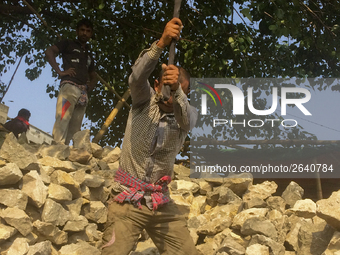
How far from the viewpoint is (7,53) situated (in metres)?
9.23

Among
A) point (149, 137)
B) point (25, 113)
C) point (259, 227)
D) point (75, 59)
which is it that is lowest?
point (259, 227)

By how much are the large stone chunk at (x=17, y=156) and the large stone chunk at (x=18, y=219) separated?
0.50 metres

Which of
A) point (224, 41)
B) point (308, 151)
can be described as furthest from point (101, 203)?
point (308, 151)

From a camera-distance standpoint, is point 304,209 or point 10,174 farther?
point 304,209

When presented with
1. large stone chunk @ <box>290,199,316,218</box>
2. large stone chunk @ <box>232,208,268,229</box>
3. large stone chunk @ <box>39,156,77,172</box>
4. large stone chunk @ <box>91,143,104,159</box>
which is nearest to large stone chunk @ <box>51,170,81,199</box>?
large stone chunk @ <box>39,156,77,172</box>

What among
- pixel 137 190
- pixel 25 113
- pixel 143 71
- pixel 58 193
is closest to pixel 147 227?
pixel 137 190

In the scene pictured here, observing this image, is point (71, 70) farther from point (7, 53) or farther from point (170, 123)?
point (7, 53)

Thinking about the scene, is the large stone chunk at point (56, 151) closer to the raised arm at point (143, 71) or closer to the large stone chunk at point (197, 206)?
the large stone chunk at point (197, 206)

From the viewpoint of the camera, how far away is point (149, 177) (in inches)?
105

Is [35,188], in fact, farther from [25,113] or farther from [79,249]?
[25,113]

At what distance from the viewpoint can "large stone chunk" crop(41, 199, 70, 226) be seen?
3.99 metres

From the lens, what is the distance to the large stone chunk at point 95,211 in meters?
4.61

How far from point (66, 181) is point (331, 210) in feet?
8.47

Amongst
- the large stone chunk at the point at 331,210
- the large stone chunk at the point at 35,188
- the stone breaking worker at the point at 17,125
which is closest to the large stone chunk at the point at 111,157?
the stone breaking worker at the point at 17,125
